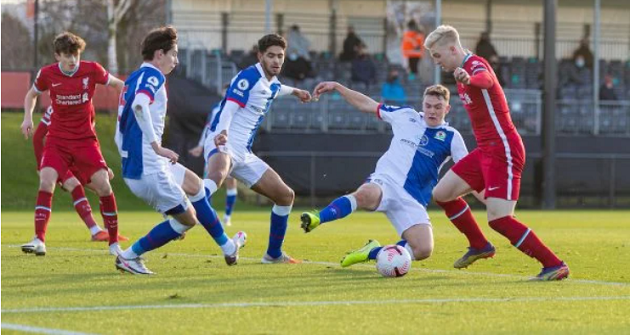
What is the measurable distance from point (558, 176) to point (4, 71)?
12918 millimetres

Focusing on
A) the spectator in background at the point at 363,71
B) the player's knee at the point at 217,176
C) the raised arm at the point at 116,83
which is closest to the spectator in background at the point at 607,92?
the spectator in background at the point at 363,71

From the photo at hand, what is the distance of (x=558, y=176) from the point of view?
30.7m

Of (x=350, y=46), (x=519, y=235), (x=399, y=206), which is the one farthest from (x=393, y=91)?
(x=519, y=235)

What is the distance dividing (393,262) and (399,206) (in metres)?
0.78

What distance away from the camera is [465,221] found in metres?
10.9

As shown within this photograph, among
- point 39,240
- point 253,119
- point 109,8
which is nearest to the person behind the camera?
point 253,119

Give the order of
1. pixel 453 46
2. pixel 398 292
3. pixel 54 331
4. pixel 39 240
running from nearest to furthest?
pixel 54 331
pixel 398 292
pixel 453 46
pixel 39 240

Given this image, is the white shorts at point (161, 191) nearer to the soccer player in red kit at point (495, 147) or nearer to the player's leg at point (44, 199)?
the soccer player in red kit at point (495, 147)

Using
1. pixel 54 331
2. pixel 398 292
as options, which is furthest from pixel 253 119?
pixel 54 331

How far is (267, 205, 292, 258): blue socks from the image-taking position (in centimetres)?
1114

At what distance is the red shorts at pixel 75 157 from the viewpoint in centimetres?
1240

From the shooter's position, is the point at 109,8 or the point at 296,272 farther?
the point at 109,8

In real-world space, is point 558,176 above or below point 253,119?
below

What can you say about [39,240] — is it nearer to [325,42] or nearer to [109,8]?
[325,42]
